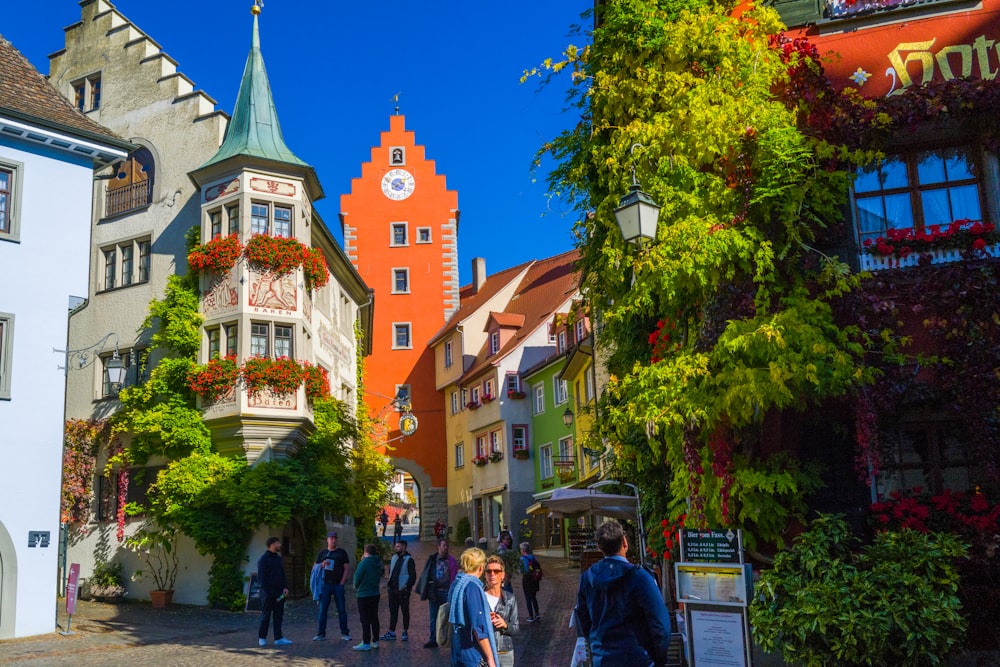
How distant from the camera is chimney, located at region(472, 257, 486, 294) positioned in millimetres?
58656

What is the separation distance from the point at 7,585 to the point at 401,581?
741 cm

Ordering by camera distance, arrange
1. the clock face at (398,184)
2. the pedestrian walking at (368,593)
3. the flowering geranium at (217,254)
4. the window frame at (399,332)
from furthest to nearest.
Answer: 1. the clock face at (398,184)
2. the window frame at (399,332)
3. the flowering geranium at (217,254)
4. the pedestrian walking at (368,593)

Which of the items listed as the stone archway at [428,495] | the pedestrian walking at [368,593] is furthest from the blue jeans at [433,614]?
the stone archway at [428,495]

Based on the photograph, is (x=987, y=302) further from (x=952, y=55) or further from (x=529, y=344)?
(x=529, y=344)

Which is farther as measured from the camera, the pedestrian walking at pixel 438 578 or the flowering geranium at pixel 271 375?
the flowering geranium at pixel 271 375

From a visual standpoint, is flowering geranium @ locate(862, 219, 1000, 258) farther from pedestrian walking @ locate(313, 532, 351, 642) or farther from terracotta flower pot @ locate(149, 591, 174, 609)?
terracotta flower pot @ locate(149, 591, 174, 609)

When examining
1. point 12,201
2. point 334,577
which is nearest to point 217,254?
point 12,201

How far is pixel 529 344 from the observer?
45.8 meters

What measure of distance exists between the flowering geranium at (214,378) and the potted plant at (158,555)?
334cm

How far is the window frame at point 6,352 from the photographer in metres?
18.2

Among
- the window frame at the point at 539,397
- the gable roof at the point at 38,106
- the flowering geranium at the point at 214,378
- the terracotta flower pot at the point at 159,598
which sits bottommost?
the terracotta flower pot at the point at 159,598

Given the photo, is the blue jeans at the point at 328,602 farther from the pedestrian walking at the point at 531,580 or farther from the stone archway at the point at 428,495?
the stone archway at the point at 428,495

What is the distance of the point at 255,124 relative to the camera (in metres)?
26.3

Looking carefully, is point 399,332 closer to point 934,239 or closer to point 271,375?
point 271,375
